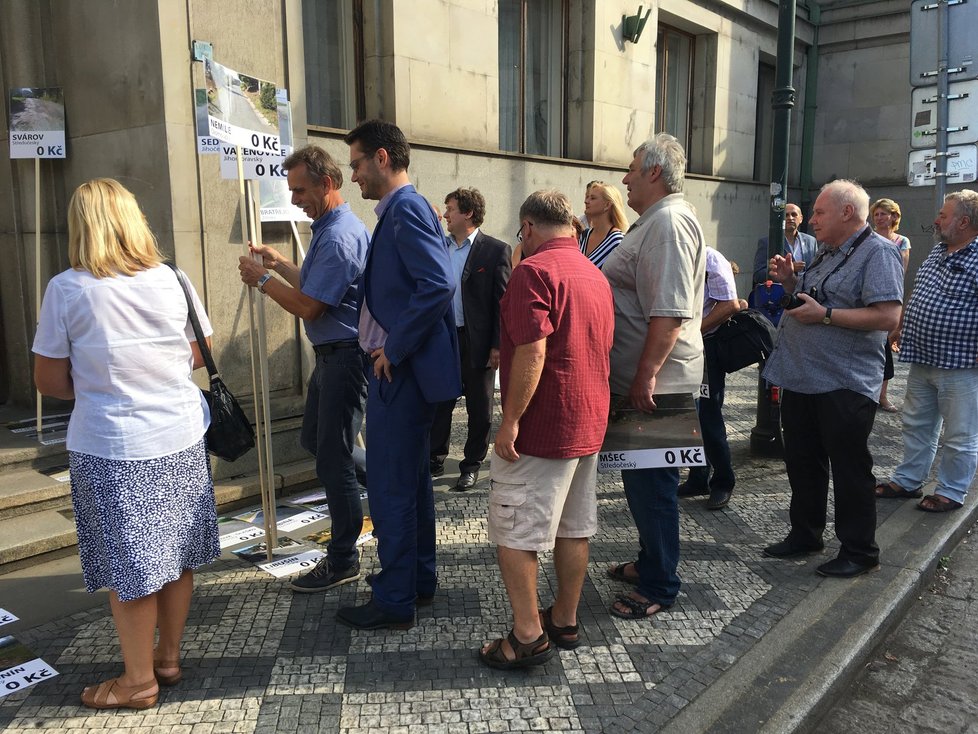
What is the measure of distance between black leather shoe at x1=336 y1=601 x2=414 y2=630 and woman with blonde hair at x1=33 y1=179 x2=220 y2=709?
0.80m

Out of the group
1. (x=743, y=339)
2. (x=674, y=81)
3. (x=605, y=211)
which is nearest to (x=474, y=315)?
(x=605, y=211)

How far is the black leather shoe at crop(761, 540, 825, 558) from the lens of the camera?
4254 mm

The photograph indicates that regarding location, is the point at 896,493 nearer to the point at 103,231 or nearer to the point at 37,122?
the point at 103,231

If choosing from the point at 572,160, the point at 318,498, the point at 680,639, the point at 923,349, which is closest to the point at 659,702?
the point at 680,639

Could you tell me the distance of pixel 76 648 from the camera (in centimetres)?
328

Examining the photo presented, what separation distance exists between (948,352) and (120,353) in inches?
188

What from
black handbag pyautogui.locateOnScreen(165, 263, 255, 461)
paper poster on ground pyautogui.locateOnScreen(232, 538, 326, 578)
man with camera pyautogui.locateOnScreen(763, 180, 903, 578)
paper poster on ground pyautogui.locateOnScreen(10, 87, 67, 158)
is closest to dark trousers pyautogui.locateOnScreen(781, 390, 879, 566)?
man with camera pyautogui.locateOnScreen(763, 180, 903, 578)

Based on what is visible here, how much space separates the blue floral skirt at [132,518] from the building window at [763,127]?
42.9ft

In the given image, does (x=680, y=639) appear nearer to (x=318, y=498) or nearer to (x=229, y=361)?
(x=318, y=498)

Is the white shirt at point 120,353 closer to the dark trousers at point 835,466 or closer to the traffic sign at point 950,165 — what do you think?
the dark trousers at point 835,466

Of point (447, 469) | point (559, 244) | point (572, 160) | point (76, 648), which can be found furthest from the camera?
point (572, 160)

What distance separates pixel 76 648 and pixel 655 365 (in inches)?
108

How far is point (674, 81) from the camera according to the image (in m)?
11.9

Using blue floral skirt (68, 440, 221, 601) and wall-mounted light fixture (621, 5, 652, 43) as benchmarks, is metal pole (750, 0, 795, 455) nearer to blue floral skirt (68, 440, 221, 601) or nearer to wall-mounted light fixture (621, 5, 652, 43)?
wall-mounted light fixture (621, 5, 652, 43)
